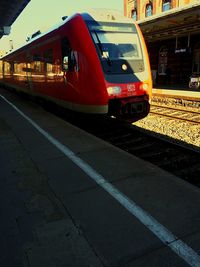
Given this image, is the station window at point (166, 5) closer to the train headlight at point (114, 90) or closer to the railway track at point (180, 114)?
the railway track at point (180, 114)

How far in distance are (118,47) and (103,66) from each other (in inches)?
33.0

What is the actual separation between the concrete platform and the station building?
12.5 metres

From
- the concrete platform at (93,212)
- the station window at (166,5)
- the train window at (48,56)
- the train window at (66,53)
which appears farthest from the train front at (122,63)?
the station window at (166,5)

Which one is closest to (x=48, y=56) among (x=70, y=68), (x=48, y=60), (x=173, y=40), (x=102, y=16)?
(x=48, y=60)

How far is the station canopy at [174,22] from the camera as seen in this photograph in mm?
15310

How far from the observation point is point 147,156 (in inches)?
253

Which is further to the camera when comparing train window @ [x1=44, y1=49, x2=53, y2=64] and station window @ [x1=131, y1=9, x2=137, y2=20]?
station window @ [x1=131, y1=9, x2=137, y2=20]

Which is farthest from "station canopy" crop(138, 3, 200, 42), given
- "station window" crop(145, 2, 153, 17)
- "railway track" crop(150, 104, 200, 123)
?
"station window" crop(145, 2, 153, 17)

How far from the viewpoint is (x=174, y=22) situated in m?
17.5

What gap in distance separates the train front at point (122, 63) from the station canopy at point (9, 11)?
1396 cm

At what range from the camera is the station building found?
16.4m

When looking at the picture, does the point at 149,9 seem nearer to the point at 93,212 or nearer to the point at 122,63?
the point at 122,63

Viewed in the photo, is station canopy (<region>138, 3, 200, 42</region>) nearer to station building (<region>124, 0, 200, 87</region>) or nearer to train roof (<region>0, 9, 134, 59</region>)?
station building (<region>124, 0, 200, 87</region>)

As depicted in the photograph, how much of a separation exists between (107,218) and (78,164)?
1970mm
